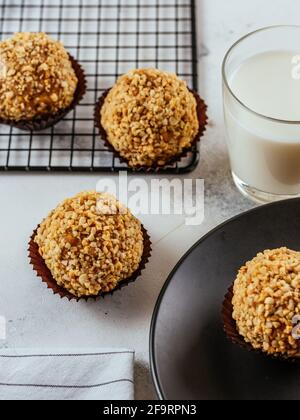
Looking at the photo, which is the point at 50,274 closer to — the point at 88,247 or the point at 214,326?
the point at 88,247

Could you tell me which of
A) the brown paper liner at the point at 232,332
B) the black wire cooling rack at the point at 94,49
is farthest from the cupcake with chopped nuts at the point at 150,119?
the brown paper liner at the point at 232,332

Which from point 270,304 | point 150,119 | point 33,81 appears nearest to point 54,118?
point 33,81

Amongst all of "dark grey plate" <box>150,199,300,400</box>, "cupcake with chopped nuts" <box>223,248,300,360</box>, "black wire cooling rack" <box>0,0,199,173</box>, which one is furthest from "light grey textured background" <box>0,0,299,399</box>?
"cupcake with chopped nuts" <box>223,248,300,360</box>

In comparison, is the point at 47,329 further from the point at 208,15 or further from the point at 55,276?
the point at 208,15

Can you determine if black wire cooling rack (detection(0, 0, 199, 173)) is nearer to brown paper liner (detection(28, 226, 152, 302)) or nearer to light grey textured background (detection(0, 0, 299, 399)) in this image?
light grey textured background (detection(0, 0, 299, 399))

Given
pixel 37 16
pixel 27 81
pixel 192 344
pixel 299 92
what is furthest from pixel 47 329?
pixel 37 16
